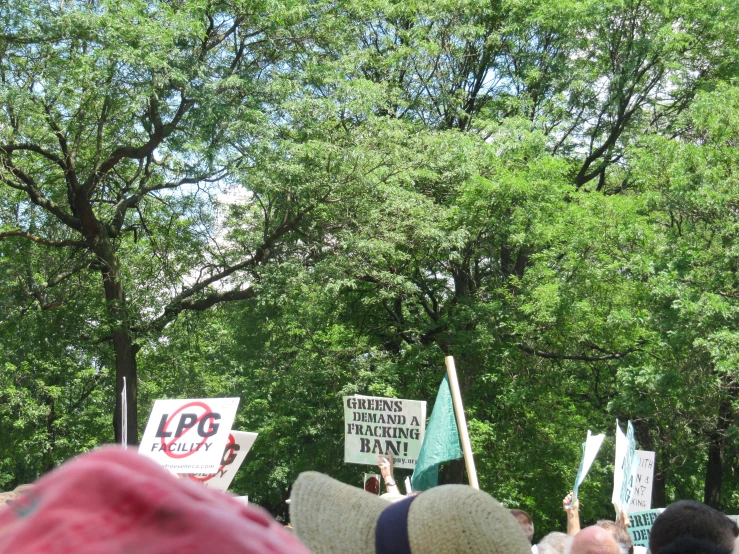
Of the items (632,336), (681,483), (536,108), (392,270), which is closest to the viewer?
(632,336)

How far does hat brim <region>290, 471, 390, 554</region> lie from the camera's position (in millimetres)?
1815

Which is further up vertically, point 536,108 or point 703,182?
point 536,108

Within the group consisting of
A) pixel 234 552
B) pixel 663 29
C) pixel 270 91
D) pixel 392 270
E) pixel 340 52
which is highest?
pixel 663 29

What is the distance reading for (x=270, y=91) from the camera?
16297 mm

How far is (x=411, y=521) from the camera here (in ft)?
5.47

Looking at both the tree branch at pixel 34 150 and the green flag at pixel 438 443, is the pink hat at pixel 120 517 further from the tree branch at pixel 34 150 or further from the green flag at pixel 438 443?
the tree branch at pixel 34 150

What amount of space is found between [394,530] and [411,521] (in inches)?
2.3

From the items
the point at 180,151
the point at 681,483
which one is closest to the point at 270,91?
the point at 180,151

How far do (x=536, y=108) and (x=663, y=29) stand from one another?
367 cm

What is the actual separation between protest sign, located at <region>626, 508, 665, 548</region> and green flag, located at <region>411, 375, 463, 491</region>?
241cm

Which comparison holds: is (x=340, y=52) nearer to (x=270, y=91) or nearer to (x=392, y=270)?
Result: (x=270, y=91)

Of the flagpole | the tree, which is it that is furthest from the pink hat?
the tree

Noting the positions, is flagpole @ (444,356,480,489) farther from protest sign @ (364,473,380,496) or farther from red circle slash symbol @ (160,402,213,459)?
protest sign @ (364,473,380,496)

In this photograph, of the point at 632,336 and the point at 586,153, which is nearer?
the point at 632,336
